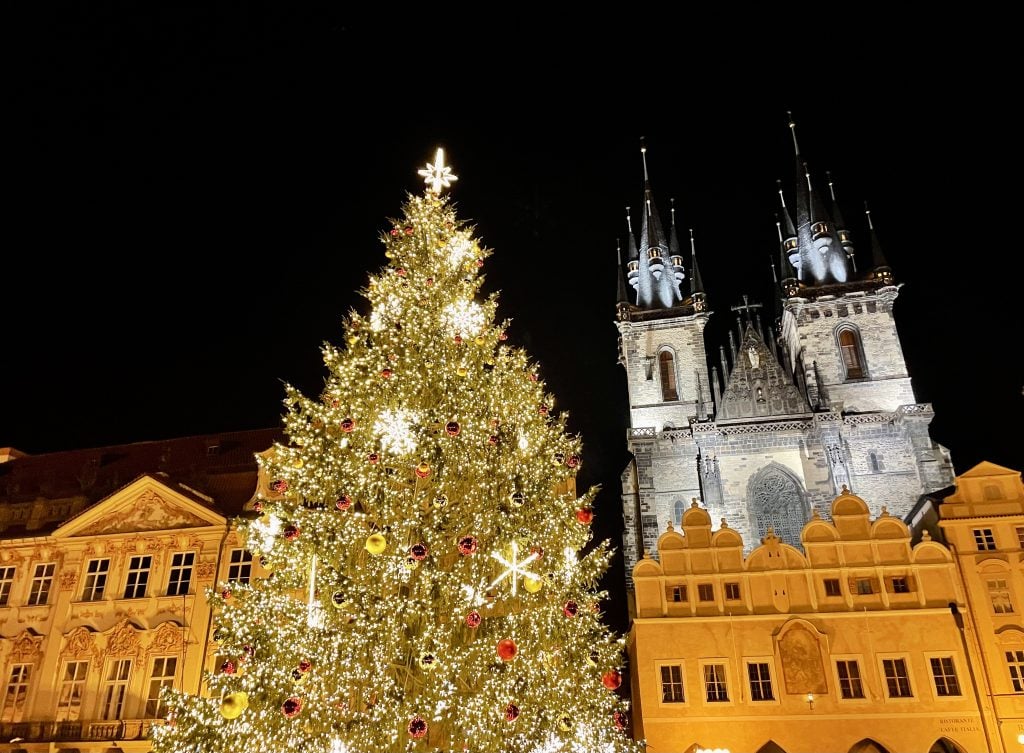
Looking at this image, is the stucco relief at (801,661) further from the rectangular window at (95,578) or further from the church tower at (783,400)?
the rectangular window at (95,578)

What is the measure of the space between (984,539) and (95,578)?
25.8 metres

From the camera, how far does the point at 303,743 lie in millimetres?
10586

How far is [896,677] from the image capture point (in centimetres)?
1977

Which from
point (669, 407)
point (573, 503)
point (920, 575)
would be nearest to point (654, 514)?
point (669, 407)

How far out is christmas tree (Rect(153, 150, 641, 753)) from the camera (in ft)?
35.0

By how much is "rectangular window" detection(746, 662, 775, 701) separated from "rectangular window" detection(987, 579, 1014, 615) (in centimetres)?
664

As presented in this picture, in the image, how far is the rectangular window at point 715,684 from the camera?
20141mm

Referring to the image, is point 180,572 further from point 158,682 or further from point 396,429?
point 396,429

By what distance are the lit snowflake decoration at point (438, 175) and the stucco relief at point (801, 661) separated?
14.8 metres

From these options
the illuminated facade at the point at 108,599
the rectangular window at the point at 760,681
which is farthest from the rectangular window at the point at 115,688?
the rectangular window at the point at 760,681

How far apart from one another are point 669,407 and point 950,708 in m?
22.0

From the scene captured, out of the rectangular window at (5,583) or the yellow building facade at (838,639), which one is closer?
the yellow building facade at (838,639)

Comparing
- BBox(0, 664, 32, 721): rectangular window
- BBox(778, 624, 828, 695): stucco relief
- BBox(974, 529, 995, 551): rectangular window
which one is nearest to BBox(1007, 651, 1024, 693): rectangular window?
BBox(974, 529, 995, 551): rectangular window

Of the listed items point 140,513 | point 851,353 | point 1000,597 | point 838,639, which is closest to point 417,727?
point 838,639
